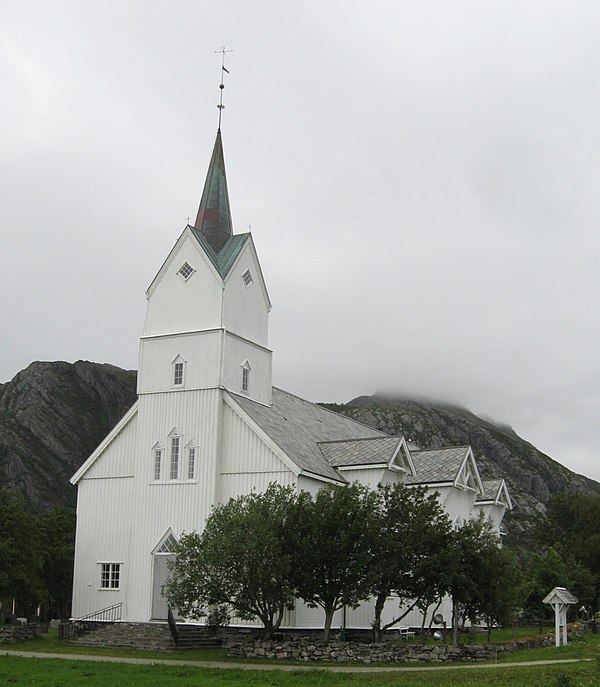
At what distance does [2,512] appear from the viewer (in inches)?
1507

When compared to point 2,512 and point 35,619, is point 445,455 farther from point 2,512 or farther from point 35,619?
point 35,619

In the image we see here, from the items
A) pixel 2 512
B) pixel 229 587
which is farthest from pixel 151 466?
pixel 229 587

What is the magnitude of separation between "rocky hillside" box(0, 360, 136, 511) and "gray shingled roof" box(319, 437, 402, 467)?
295 feet

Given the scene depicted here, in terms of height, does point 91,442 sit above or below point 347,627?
above

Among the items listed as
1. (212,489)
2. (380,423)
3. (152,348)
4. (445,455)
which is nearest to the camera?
(212,489)

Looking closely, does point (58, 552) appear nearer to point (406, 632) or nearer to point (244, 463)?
point (244, 463)

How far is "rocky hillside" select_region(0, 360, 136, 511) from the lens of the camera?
131250 mm

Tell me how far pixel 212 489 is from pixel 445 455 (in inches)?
573

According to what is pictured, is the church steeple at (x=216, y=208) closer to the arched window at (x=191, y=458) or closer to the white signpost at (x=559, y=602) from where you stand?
the arched window at (x=191, y=458)

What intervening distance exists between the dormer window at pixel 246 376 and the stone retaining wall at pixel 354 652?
529 inches

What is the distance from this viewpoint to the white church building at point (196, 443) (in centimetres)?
3781

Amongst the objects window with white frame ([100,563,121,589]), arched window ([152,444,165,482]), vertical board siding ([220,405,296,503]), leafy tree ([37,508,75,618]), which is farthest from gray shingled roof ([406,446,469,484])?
leafy tree ([37,508,75,618])

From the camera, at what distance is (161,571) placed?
38188 mm

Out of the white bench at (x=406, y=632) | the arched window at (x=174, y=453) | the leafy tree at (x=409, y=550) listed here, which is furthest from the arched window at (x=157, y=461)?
the white bench at (x=406, y=632)
